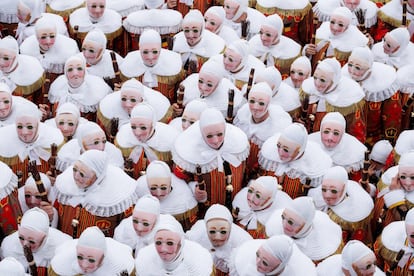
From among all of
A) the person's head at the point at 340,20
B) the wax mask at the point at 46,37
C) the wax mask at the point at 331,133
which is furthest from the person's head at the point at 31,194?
the person's head at the point at 340,20

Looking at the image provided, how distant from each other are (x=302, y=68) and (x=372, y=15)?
2.29 metres

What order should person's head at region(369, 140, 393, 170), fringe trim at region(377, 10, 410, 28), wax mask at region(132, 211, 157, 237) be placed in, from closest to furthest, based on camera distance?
wax mask at region(132, 211, 157, 237) → person's head at region(369, 140, 393, 170) → fringe trim at region(377, 10, 410, 28)

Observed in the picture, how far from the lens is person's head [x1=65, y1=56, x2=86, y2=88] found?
1002 centimetres

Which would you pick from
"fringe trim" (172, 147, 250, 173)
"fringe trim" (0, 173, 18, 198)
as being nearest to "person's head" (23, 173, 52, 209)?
"fringe trim" (0, 173, 18, 198)

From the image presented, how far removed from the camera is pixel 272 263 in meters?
7.38

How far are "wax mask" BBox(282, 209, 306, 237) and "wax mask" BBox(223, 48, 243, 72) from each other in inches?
114

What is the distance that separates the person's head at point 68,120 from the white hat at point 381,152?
3357mm

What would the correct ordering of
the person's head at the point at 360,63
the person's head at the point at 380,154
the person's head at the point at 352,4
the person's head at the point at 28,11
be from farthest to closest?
the person's head at the point at 352,4, the person's head at the point at 28,11, the person's head at the point at 360,63, the person's head at the point at 380,154

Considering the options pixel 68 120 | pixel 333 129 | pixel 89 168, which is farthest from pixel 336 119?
pixel 68 120

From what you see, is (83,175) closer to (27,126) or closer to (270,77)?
(27,126)

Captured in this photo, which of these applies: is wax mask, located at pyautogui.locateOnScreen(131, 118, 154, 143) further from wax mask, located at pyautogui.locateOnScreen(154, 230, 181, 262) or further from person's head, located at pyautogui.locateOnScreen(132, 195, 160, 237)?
wax mask, located at pyautogui.locateOnScreen(154, 230, 181, 262)

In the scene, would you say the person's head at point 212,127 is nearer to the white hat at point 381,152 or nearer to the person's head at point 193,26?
the white hat at point 381,152

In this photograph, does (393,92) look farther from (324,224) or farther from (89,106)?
(89,106)

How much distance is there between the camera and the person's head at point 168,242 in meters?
7.47
